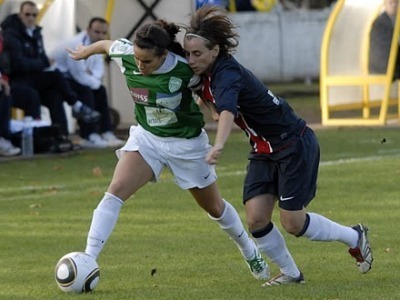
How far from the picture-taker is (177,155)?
26.7 ft

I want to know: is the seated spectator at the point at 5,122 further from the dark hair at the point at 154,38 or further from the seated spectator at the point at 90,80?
the dark hair at the point at 154,38

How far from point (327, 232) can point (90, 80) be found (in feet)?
31.5

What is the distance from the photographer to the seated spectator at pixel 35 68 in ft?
53.1

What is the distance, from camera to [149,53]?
7.85 m

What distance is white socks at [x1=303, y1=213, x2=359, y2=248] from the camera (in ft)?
26.4

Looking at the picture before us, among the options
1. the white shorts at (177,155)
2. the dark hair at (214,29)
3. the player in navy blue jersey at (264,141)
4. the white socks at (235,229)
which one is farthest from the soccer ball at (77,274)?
the dark hair at (214,29)

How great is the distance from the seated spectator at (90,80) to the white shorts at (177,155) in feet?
29.4

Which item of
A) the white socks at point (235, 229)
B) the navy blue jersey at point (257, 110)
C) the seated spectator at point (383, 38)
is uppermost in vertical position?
the navy blue jersey at point (257, 110)

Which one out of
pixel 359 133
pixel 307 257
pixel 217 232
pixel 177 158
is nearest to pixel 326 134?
Answer: pixel 359 133

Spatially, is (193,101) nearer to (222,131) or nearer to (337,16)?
(222,131)

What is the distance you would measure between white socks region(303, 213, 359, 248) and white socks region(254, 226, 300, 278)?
0.17 meters

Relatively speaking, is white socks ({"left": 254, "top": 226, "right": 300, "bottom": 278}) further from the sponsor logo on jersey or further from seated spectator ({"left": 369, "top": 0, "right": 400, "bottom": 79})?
seated spectator ({"left": 369, "top": 0, "right": 400, "bottom": 79})

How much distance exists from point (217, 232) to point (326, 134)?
27.2 ft

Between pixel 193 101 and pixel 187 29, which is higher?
pixel 187 29
